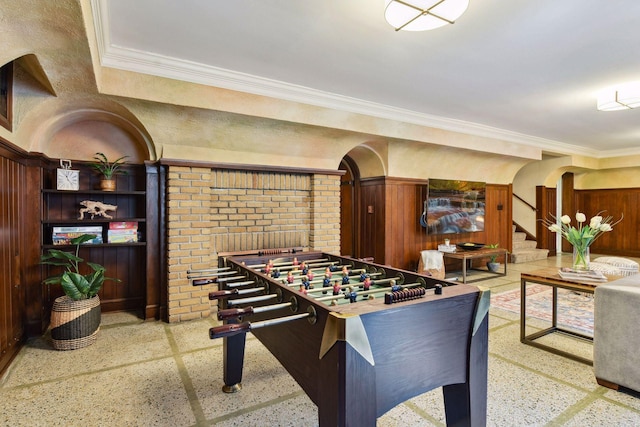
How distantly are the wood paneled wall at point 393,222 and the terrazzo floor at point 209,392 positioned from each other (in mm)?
2465

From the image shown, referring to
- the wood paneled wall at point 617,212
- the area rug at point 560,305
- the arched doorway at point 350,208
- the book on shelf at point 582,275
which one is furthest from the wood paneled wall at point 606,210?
the book on shelf at point 582,275

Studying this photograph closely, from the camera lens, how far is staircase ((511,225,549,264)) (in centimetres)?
710

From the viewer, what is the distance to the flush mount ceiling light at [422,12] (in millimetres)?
1959

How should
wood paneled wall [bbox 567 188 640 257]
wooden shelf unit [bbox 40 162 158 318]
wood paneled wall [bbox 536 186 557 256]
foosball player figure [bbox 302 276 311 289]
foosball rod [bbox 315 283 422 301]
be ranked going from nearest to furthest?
foosball rod [bbox 315 283 422 301] → foosball player figure [bbox 302 276 311 289] → wooden shelf unit [bbox 40 162 158 318] → wood paneled wall [bbox 536 186 557 256] → wood paneled wall [bbox 567 188 640 257]

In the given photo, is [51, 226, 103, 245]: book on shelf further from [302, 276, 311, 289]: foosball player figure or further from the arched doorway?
the arched doorway

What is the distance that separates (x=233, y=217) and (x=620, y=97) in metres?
4.47

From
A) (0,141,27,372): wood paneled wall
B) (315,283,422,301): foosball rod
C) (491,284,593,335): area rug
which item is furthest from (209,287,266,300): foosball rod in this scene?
(491,284,593,335): area rug

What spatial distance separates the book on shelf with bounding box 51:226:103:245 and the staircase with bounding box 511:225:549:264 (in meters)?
7.32

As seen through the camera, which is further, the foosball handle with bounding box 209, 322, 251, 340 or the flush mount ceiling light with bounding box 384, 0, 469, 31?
the flush mount ceiling light with bounding box 384, 0, 469, 31

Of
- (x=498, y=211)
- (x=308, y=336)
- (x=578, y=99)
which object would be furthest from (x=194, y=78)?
(x=498, y=211)

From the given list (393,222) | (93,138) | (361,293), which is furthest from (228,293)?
(393,222)

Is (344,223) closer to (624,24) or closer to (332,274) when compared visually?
(332,274)

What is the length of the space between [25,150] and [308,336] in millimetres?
3121

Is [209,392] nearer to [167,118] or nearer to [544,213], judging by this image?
[167,118]
